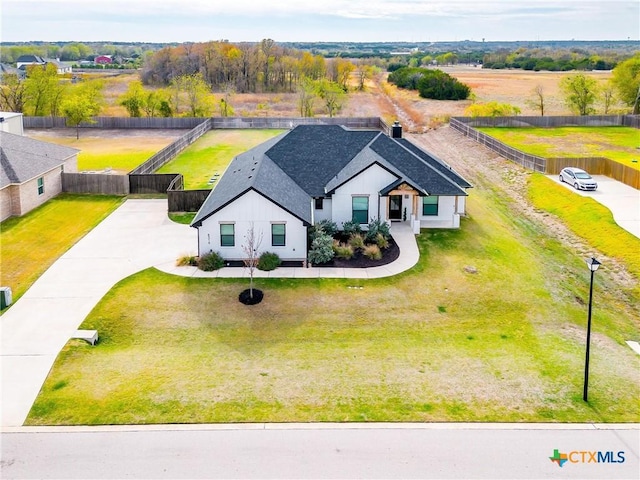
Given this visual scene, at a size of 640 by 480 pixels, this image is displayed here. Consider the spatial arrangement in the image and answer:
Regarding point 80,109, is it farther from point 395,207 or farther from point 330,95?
point 395,207

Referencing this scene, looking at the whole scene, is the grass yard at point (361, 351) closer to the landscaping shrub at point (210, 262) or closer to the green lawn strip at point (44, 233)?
the landscaping shrub at point (210, 262)

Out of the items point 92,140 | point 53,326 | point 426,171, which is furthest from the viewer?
point 92,140

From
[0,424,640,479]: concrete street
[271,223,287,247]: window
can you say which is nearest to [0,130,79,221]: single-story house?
[271,223,287,247]: window

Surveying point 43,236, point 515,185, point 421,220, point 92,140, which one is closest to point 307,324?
point 421,220

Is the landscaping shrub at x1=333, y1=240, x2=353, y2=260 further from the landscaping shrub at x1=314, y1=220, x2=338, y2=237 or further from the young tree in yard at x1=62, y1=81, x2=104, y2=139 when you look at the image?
the young tree in yard at x1=62, y1=81, x2=104, y2=139

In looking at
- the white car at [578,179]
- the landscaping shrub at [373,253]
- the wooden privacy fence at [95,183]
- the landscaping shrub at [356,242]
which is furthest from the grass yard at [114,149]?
the white car at [578,179]

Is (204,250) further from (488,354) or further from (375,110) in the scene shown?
(375,110)
